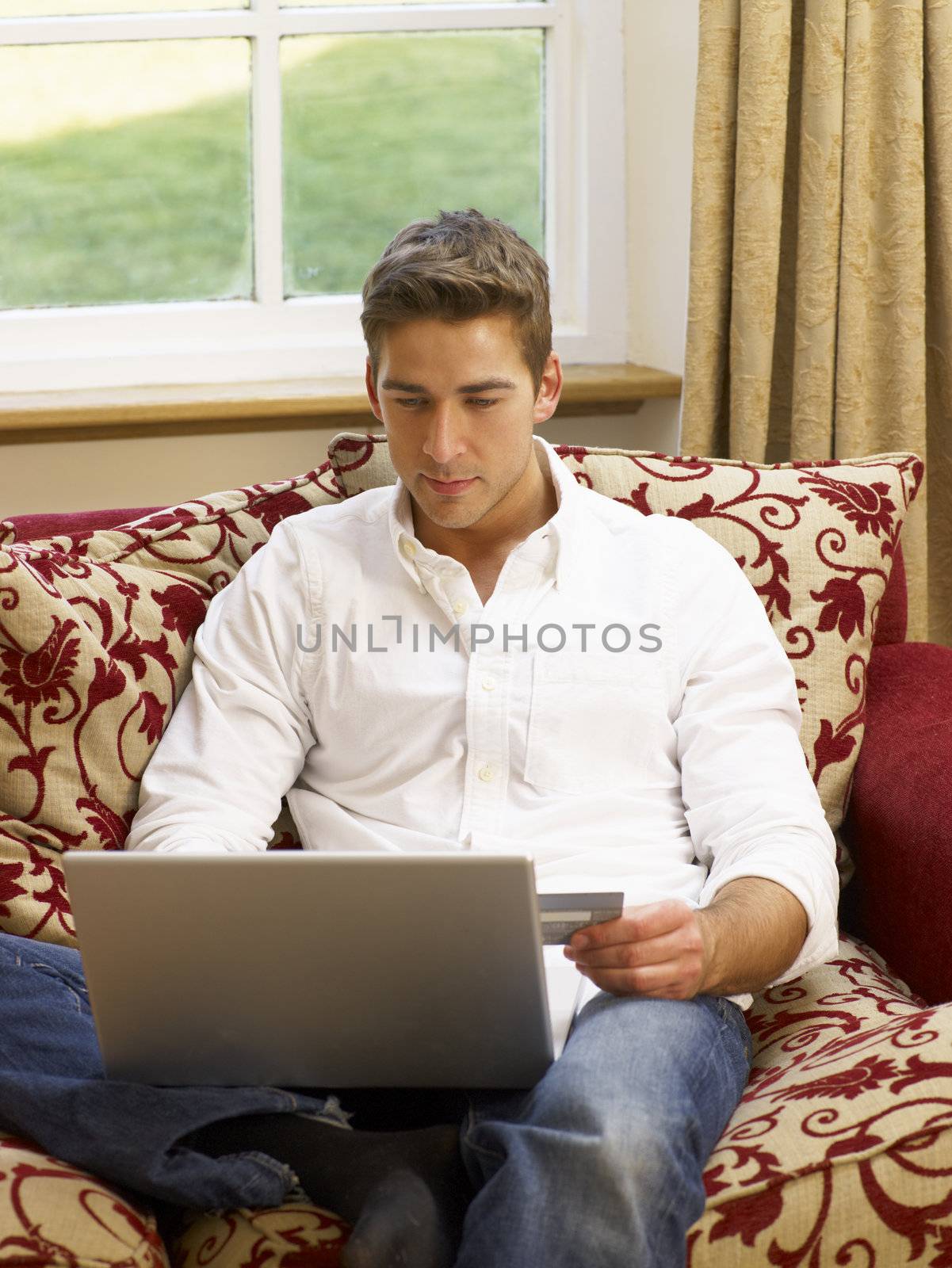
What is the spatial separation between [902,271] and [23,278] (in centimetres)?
148

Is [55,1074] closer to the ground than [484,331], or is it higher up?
closer to the ground

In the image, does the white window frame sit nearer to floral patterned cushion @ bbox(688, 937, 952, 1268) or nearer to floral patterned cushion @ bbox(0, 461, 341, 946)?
floral patterned cushion @ bbox(0, 461, 341, 946)

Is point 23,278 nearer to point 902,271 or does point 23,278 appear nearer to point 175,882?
point 902,271

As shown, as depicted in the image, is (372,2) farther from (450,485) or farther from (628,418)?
(450,485)

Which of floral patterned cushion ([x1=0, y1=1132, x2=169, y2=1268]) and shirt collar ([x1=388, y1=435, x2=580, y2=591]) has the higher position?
shirt collar ([x1=388, y1=435, x2=580, y2=591])

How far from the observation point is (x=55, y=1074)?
116 centimetres

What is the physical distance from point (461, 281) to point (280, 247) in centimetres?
112

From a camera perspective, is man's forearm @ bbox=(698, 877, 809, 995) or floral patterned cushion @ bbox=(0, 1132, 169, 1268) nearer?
floral patterned cushion @ bbox=(0, 1132, 169, 1268)

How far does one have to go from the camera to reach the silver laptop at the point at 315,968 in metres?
0.98

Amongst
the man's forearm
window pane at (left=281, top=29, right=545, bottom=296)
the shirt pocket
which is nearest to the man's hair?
the shirt pocket

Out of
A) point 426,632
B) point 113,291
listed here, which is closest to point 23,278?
point 113,291

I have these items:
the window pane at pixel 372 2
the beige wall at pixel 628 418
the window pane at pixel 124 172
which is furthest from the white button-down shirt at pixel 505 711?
the window pane at pixel 372 2

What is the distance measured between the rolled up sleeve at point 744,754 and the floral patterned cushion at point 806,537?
0.09 metres

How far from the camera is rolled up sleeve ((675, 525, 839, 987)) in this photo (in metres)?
1.31
